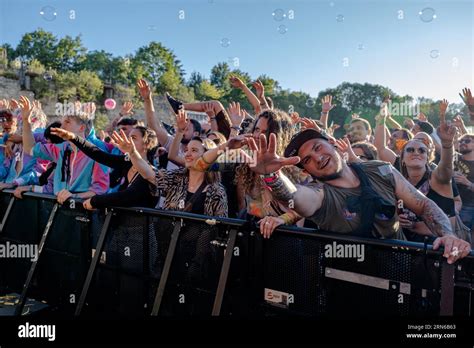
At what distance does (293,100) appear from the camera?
258 feet

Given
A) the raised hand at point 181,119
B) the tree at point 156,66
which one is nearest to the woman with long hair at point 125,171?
the raised hand at point 181,119

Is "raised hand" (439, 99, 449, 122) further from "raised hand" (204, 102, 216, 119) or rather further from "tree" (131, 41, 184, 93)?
"tree" (131, 41, 184, 93)

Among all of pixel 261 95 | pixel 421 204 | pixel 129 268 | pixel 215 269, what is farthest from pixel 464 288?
pixel 261 95

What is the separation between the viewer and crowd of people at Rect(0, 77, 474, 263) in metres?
2.38

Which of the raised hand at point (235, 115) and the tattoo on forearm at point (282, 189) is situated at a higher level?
the raised hand at point (235, 115)

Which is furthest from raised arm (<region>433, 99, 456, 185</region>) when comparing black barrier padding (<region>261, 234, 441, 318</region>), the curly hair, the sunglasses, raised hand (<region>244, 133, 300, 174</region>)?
raised hand (<region>244, 133, 300, 174</region>)

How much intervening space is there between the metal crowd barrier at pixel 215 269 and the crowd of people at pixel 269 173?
133 millimetres

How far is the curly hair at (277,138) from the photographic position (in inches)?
115

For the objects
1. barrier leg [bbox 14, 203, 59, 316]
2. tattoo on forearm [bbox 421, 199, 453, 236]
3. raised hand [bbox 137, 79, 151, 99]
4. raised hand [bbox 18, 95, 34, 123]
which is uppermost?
raised hand [bbox 137, 79, 151, 99]

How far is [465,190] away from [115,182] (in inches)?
131

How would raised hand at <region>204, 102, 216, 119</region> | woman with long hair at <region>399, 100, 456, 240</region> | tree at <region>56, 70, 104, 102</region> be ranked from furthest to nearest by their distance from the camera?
tree at <region>56, 70, 104, 102</region> → raised hand at <region>204, 102, 216, 119</region> → woman with long hair at <region>399, 100, 456, 240</region>

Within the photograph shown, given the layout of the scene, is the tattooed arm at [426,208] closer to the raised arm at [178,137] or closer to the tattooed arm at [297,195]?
the tattooed arm at [297,195]

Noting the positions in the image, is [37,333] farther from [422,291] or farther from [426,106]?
[426,106]

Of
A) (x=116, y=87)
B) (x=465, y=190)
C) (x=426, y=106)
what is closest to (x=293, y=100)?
(x=426, y=106)
